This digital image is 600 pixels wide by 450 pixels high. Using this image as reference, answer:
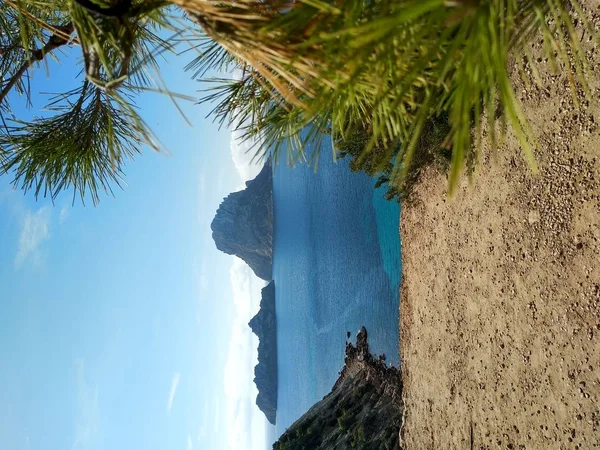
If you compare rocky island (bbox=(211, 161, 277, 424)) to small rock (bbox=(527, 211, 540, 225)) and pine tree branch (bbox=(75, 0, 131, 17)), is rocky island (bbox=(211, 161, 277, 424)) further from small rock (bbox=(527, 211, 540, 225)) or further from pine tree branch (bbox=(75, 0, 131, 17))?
pine tree branch (bbox=(75, 0, 131, 17))

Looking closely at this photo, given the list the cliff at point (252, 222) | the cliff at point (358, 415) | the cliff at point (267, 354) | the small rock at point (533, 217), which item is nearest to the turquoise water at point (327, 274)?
the cliff at point (358, 415)

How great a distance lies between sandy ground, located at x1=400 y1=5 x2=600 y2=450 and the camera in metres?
2.83

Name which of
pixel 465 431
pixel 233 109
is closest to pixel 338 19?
pixel 233 109

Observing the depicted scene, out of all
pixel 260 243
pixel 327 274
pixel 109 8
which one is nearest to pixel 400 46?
pixel 109 8

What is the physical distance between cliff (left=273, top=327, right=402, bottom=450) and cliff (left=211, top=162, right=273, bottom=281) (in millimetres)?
26629

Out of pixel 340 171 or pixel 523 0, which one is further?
pixel 340 171

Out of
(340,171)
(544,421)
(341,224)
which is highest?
(340,171)

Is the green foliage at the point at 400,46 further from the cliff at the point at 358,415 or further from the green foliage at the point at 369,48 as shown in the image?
the cliff at the point at 358,415

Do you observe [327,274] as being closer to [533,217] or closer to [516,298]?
[516,298]

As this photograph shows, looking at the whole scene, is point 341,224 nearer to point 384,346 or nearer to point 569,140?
point 384,346

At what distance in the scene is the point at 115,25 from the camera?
964mm

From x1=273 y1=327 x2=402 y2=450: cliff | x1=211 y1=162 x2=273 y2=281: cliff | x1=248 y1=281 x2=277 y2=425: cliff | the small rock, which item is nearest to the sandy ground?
the small rock

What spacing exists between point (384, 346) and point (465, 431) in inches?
265

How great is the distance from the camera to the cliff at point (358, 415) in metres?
6.67
